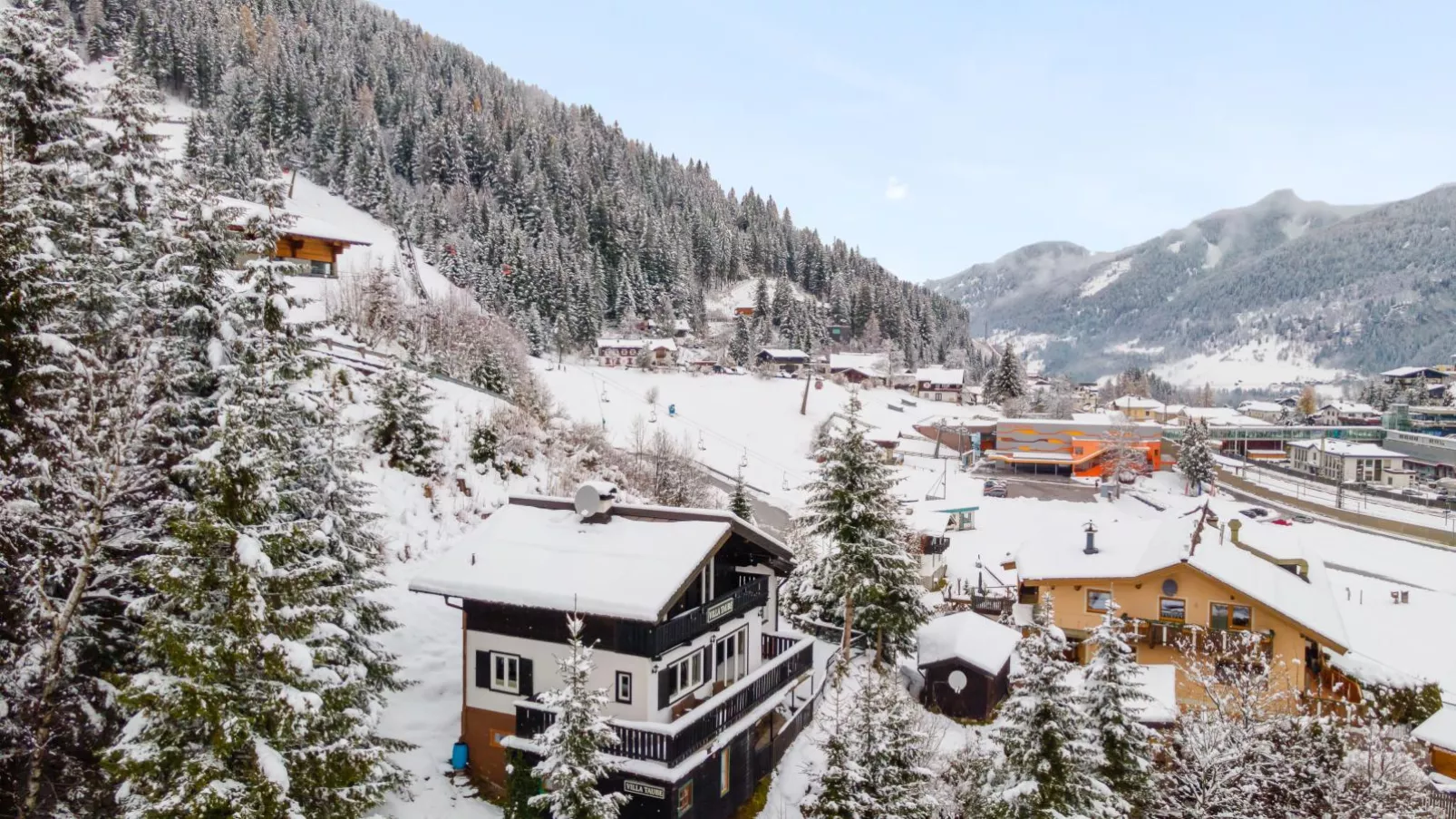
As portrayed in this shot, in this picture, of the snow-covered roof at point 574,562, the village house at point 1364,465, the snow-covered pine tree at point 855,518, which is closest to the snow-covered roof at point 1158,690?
the snow-covered pine tree at point 855,518

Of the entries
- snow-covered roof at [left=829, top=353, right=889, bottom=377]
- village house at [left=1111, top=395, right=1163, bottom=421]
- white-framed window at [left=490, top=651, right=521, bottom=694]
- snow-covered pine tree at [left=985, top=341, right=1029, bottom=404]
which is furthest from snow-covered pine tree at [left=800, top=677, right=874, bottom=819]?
village house at [left=1111, top=395, right=1163, bottom=421]

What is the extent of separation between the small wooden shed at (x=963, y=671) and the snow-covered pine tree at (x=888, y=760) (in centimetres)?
1308

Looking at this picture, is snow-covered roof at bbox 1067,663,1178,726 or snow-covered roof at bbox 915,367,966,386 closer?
snow-covered roof at bbox 1067,663,1178,726

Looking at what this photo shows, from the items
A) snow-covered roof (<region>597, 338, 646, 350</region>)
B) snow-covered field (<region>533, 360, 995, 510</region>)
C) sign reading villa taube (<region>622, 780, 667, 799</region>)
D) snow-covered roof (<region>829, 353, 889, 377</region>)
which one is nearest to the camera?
sign reading villa taube (<region>622, 780, 667, 799</region>)

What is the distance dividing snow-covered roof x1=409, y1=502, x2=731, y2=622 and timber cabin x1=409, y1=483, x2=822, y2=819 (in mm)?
36

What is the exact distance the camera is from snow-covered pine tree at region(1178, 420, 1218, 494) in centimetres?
8525

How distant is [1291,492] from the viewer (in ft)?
278

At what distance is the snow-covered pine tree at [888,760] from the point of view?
54.9ft

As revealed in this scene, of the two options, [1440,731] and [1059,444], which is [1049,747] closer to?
[1440,731]

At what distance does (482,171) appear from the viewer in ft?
436

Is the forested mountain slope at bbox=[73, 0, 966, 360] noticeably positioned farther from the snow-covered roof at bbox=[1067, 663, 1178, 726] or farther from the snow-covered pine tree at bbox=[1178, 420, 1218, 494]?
the snow-covered roof at bbox=[1067, 663, 1178, 726]

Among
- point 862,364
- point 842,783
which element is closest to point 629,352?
point 862,364

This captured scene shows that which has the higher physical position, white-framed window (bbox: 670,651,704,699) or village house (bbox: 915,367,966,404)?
village house (bbox: 915,367,966,404)

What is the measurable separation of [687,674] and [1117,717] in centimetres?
973
